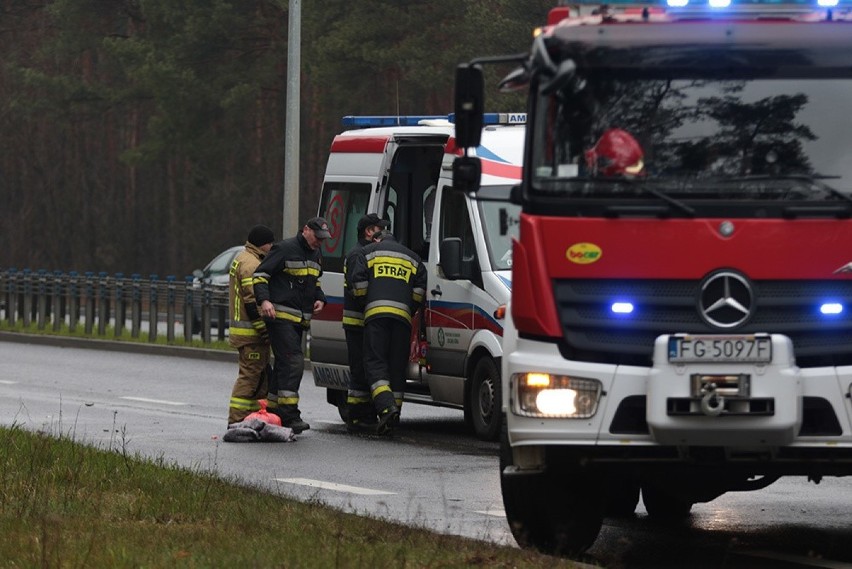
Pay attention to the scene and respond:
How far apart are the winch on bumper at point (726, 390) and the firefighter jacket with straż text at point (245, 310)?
787 cm

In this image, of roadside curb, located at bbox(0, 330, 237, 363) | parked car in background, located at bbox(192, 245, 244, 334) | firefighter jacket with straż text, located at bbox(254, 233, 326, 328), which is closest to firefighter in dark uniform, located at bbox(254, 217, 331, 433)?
firefighter jacket with straż text, located at bbox(254, 233, 326, 328)

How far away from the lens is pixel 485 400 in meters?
15.5

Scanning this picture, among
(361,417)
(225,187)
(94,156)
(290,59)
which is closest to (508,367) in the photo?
(361,417)

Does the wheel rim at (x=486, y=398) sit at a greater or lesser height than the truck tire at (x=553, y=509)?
lesser

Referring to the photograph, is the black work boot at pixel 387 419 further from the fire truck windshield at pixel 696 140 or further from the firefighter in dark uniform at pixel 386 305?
the fire truck windshield at pixel 696 140

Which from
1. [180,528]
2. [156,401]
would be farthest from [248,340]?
[180,528]

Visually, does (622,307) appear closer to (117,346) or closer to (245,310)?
(245,310)

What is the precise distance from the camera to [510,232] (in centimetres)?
1573

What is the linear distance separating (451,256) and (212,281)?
67.2 feet

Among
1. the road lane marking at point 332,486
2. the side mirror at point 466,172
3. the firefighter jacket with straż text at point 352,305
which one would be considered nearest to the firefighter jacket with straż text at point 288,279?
the firefighter jacket with straż text at point 352,305

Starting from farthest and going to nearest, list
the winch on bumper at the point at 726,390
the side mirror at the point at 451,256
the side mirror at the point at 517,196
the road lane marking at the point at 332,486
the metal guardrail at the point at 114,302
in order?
the metal guardrail at the point at 114,302
the side mirror at the point at 451,256
the road lane marking at the point at 332,486
the side mirror at the point at 517,196
the winch on bumper at the point at 726,390

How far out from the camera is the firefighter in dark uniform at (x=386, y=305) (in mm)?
15828

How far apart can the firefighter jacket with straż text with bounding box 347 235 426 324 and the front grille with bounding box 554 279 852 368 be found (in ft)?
23.3

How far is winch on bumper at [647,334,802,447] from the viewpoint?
27.9ft
